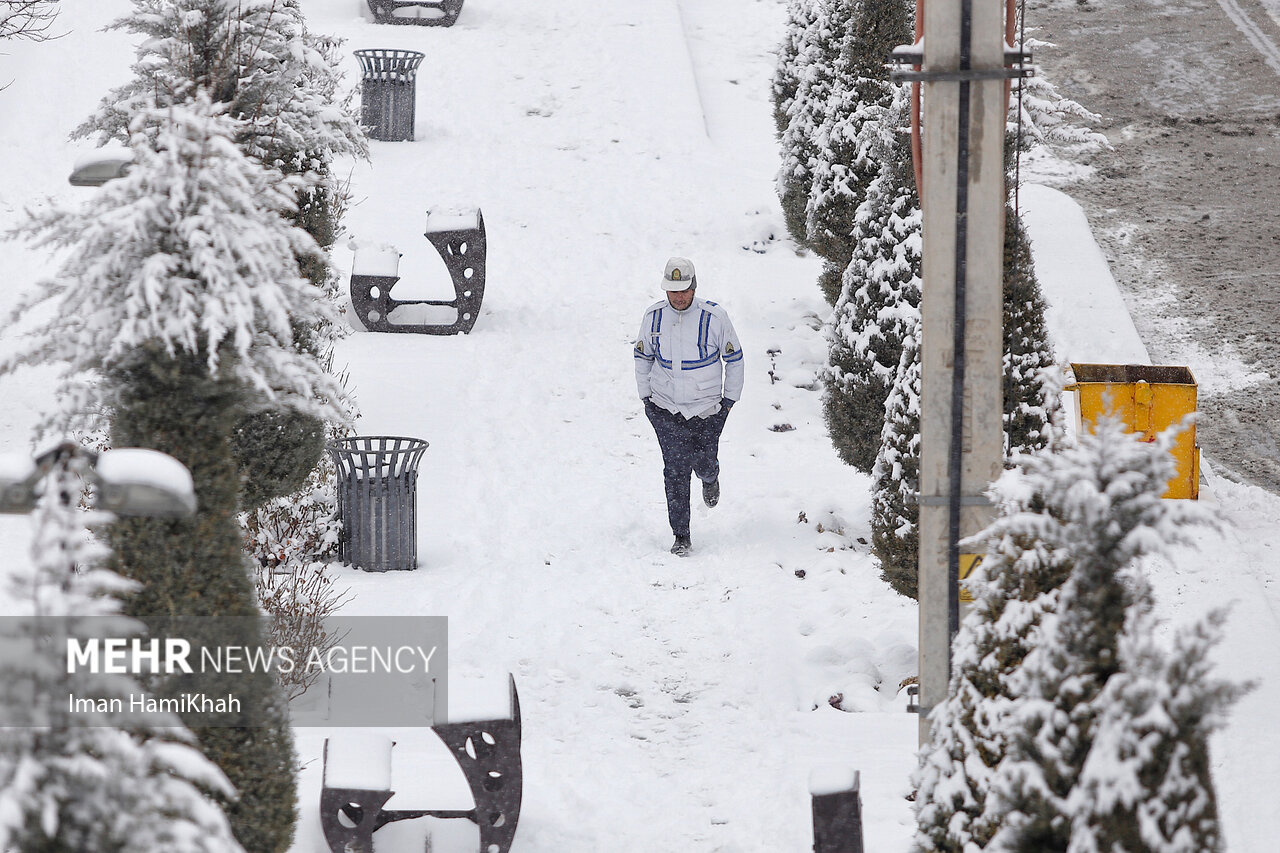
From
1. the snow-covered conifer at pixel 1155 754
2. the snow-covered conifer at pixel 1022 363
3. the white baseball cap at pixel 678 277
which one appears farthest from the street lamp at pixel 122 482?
the white baseball cap at pixel 678 277

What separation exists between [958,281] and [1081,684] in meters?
1.68

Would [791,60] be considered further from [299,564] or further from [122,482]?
[122,482]

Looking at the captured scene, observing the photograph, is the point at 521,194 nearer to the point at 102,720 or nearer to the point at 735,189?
the point at 735,189

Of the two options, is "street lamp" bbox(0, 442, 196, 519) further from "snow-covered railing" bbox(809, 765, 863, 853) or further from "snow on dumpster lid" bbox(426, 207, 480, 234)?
"snow on dumpster lid" bbox(426, 207, 480, 234)

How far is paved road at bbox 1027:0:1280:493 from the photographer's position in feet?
37.4

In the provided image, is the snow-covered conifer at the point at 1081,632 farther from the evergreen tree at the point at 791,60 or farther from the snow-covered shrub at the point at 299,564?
the evergreen tree at the point at 791,60

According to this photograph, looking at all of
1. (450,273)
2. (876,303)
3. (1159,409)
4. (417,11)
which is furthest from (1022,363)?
(417,11)

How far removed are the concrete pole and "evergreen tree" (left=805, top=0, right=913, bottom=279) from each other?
674cm

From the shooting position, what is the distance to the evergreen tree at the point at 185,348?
3795 mm

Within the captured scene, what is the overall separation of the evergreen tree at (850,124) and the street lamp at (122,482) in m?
8.39

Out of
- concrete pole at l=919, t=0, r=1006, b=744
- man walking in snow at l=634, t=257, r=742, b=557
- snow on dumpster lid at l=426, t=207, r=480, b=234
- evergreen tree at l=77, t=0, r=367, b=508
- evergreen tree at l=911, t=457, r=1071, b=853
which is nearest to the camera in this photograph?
evergreen tree at l=911, t=457, r=1071, b=853

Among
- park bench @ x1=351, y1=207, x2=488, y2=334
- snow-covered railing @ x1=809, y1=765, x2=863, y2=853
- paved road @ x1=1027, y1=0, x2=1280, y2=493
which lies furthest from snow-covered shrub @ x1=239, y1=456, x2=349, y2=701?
paved road @ x1=1027, y1=0, x2=1280, y2=493

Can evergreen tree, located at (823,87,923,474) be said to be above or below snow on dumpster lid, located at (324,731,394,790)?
above

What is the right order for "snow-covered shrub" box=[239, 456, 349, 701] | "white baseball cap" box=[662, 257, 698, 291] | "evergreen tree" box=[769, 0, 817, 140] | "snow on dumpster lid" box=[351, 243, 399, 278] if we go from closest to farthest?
"snow-covered shrub" box=[239, 456, 349, 701], "white baseball cap" box=[662, 257, 698, 291], "snow on dumpster lid" box=[351, 243, 399, 278], "evergreen tree" box=[769, 0, 817, 140]
